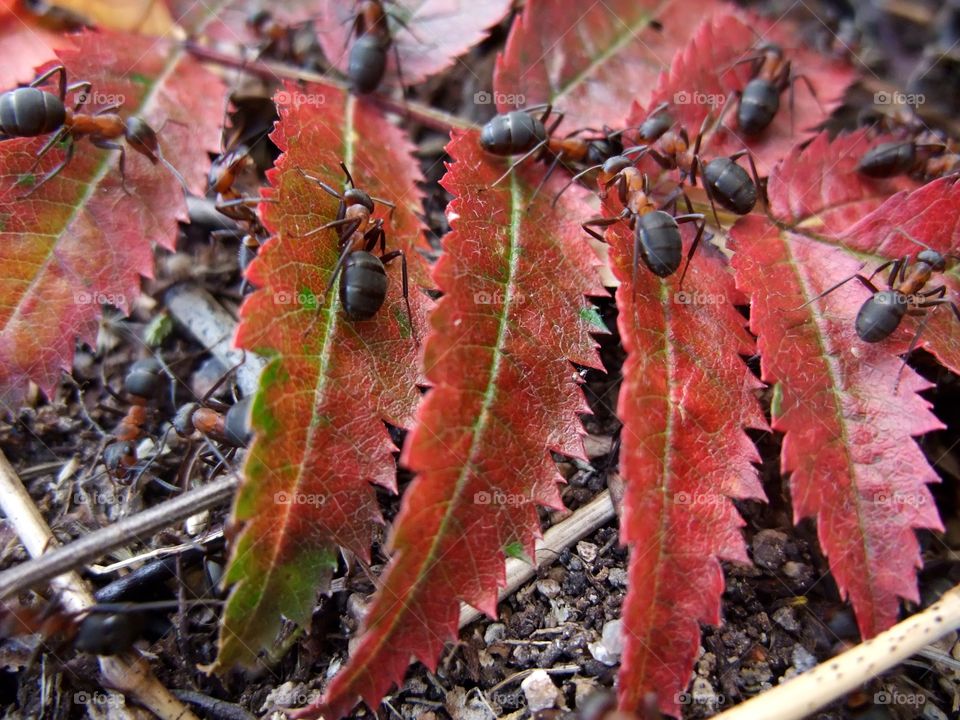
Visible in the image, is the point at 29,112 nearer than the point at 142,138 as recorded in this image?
Yes

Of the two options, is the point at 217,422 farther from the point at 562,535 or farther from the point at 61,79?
the point at 61,79

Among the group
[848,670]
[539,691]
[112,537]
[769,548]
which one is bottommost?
[539,691]

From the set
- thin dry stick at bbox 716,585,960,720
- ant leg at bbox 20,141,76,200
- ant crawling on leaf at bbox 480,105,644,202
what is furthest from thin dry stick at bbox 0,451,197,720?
ant crawling on leaf at bbox 480,105,644,202

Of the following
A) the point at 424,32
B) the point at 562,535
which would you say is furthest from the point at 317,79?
the point at 562,535

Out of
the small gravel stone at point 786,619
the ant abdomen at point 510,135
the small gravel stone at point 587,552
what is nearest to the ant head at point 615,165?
the ant abdomen at point 510,135

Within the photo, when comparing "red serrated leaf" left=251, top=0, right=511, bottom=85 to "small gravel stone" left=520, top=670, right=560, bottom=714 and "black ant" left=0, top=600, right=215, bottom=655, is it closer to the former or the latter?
"black ant" left=0, top=600, right=215, bottom=655

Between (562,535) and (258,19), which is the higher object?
(258,19)

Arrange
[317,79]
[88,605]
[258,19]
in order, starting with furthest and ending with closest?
[258,19] → [317,79] → [88,605]
